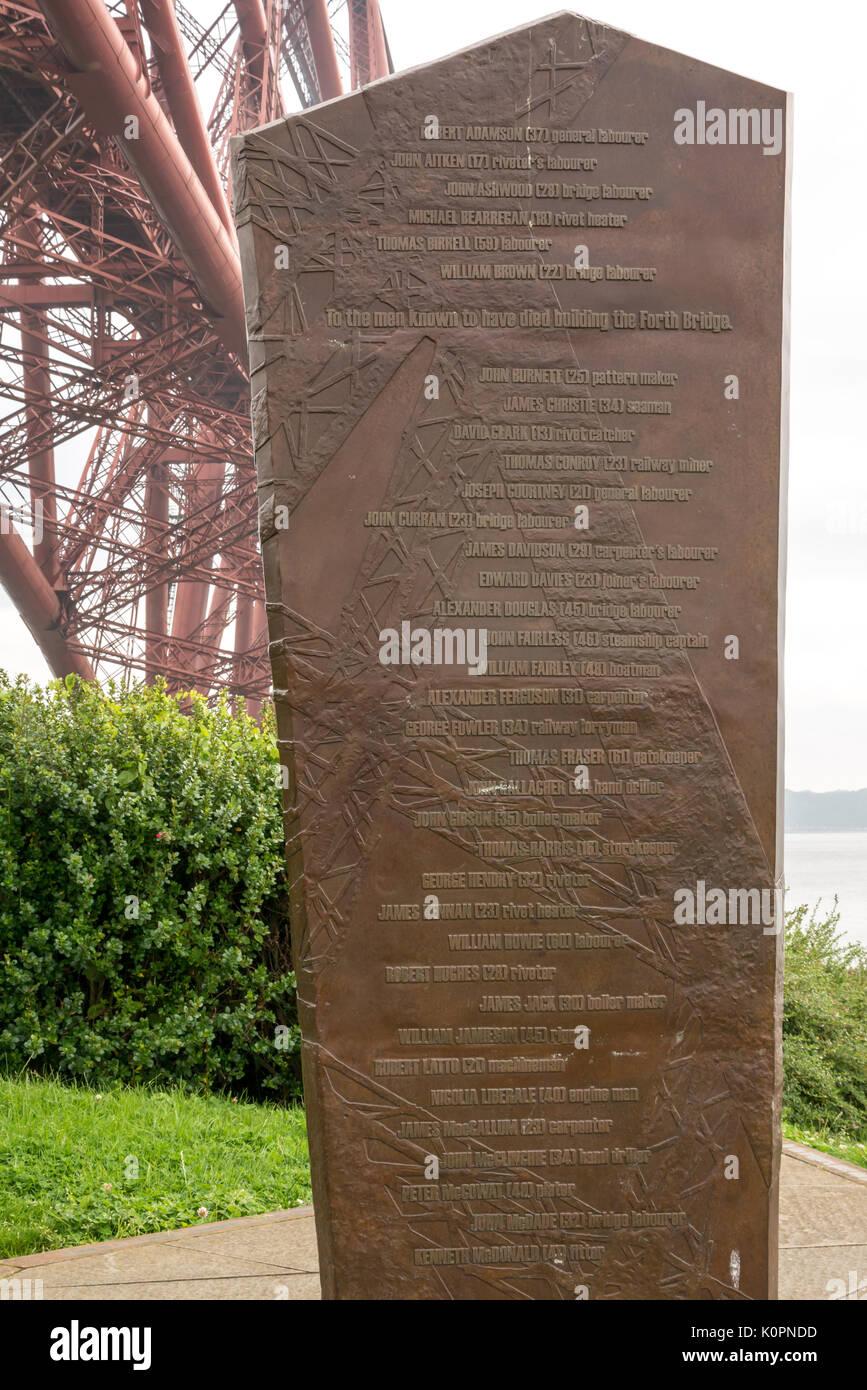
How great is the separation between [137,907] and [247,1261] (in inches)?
119

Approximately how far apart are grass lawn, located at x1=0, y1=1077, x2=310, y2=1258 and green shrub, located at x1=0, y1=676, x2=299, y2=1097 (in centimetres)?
46

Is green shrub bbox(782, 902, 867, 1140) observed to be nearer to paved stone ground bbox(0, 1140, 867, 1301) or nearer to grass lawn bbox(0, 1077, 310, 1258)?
paved stone ground bbox(0, 1140, 867, 1301)

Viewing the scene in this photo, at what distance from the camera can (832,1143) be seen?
816 cm

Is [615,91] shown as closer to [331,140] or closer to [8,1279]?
[331,140]

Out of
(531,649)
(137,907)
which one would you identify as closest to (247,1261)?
(137,907)

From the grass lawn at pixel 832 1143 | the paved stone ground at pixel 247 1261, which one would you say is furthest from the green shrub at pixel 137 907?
the grass lawn at pixel 832 1143

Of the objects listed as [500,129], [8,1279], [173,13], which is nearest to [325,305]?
[500,129]

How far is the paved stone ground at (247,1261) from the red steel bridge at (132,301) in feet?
36.6

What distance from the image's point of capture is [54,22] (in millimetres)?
12273

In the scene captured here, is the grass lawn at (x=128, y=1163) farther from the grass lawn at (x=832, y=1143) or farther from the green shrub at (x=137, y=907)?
the grass lawn at (x=832, y=1143)

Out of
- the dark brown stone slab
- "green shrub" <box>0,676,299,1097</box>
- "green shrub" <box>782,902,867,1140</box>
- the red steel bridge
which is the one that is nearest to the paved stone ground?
the dark brown stone slab

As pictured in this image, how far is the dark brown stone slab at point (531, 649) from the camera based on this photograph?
396 cm

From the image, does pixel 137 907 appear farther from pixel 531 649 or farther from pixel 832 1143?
pixel 832 1143

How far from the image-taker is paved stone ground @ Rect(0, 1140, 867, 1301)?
4875mm
